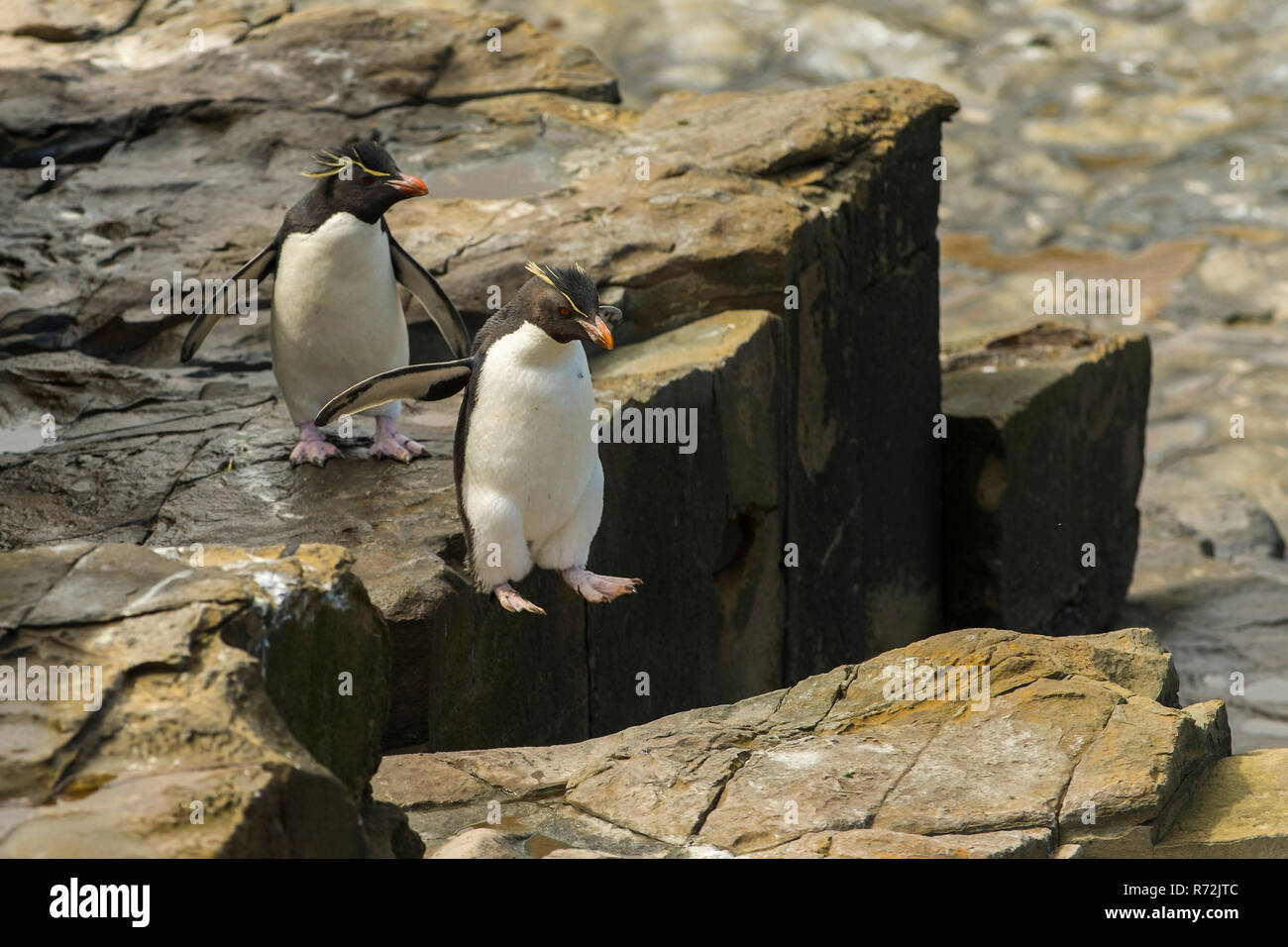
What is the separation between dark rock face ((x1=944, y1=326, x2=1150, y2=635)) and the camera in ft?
29.1

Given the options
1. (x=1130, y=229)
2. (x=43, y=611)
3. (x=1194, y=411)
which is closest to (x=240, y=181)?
(x=43, y=611)

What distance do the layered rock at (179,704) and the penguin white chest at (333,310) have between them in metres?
1.94

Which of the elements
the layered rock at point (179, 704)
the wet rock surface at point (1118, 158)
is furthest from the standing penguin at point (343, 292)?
the wet rock surface at point (1118, 158)

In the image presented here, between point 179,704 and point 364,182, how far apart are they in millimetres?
2735

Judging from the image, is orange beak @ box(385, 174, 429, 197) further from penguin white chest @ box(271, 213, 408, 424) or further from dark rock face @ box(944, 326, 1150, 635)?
dark rock face @ box(944, 326, 1150, 635)

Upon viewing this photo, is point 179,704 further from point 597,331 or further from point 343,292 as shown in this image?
point 343,292

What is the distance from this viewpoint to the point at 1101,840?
360 centimetres

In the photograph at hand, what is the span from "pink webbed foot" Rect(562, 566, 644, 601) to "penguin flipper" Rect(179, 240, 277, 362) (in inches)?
68.4

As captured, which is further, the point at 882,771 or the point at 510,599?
the point at 510,599

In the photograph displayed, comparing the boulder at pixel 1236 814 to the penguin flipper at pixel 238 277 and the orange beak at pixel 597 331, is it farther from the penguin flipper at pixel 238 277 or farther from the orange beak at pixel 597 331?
the penguin flipper at pixel 238 277

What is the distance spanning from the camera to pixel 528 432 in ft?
14.2

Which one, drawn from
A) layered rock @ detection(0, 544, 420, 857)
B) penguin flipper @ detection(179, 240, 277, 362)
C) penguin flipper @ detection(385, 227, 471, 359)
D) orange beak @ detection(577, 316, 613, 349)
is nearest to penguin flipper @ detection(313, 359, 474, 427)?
orange beak @ detection(577, 316, 613, 349)

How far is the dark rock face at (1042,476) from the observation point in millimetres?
8875

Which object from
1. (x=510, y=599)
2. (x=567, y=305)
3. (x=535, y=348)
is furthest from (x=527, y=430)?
Answer: (x=510, y=599)
